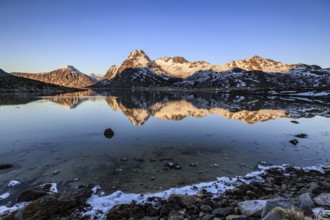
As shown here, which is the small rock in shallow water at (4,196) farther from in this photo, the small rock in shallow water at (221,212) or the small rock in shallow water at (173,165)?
the small rock in shallow water at (221,212)

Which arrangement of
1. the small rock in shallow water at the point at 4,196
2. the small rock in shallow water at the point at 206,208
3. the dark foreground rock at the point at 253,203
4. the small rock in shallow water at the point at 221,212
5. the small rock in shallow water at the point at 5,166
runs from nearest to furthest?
the dark foreground rock at the point at 253,203
the small rock in shallow water at the point at 221,212
the small rock in shallow water at the point at 206,208
the small rock in shallow water at the point at 4,196
the small rock in shallow water at the point at 5,166

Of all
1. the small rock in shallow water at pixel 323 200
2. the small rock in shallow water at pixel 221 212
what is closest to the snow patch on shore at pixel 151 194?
the small rock in shallow water at pixel 221 212

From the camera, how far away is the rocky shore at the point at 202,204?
1046 cm

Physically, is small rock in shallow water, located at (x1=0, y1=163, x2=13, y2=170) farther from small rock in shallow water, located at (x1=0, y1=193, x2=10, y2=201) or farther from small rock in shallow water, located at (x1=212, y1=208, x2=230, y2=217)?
small rock in shallow water, located at (x1=212, y1=208, x2=230, y2=217)

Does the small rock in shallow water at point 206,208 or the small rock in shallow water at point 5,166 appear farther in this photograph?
the small rock in shallow water at point 5,166

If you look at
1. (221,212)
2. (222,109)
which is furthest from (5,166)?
(222,109)

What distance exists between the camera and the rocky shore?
10461 mm

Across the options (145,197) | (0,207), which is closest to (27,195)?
(0,207)

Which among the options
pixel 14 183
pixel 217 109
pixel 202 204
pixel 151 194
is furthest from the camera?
pixel 217 109

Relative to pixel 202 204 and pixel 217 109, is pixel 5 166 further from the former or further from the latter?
pixel 217 109

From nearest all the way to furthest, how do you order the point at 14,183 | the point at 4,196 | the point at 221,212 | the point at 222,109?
the point at 221,212 < the point at 4,196 < the point at 14,183 < the point at 222,109

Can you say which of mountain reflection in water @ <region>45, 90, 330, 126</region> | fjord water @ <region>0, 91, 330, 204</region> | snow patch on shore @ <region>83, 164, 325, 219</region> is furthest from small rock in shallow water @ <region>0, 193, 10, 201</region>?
mountain reflection in water @ <region>45, 90, 330, 126</region>

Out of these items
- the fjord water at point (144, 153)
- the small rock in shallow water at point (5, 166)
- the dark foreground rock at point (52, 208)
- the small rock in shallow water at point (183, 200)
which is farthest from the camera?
the small rock in shallow water at point (5, 166)

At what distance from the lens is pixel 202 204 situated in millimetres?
13133
